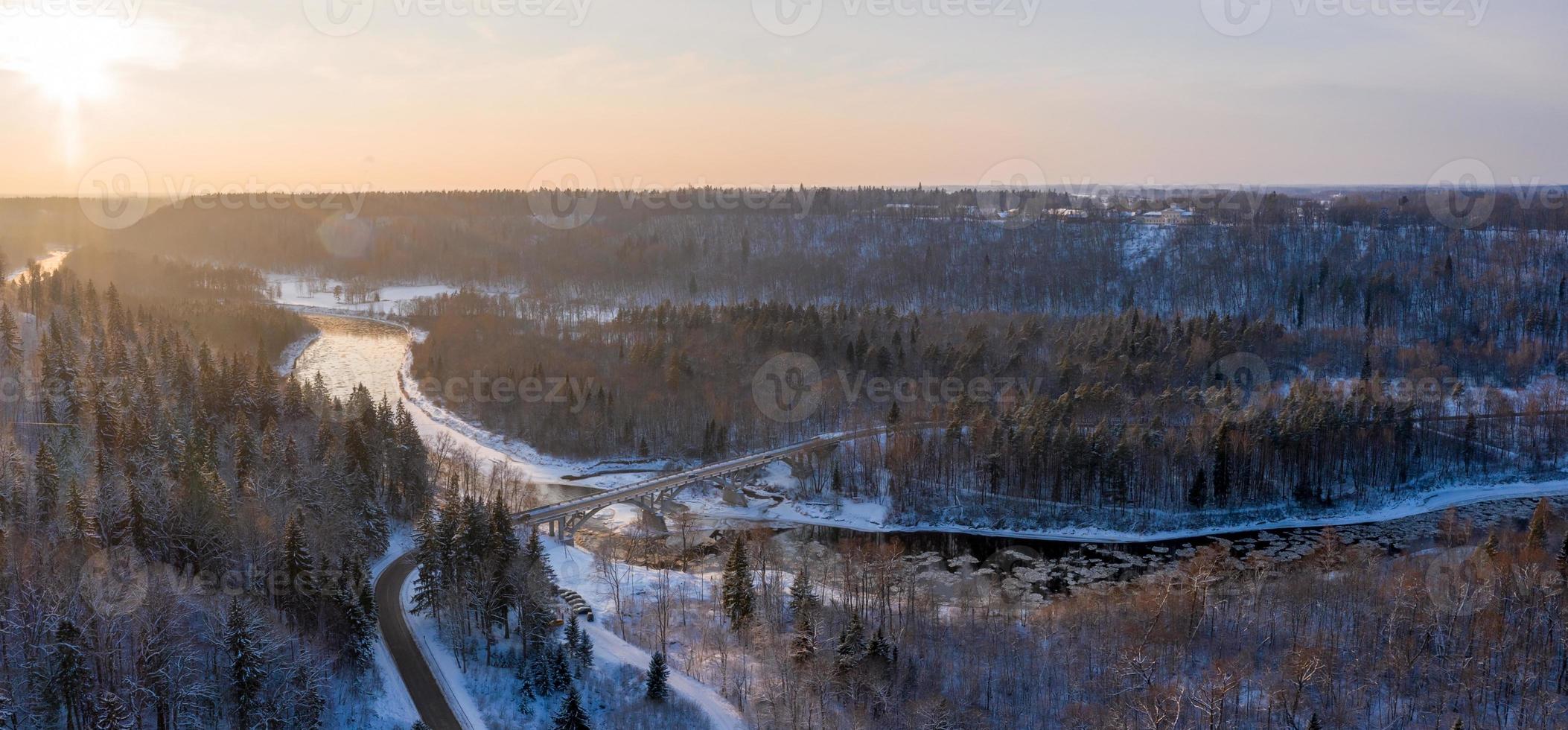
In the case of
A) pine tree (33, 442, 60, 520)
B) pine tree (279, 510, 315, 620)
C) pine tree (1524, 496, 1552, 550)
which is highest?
pine tree (33, 442, 60, 520)

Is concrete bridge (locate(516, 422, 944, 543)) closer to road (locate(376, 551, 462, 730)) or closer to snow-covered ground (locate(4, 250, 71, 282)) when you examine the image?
road (locate(376, 551, 462, 730))

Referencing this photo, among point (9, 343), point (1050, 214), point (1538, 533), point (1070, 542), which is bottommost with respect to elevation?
point (1070, 542)

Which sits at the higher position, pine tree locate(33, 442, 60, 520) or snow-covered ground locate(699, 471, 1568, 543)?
pine tree locate(33, 442, 60, 520)

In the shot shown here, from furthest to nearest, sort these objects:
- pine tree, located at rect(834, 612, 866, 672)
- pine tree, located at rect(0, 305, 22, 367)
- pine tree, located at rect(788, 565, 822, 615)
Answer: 1. pine tree, located at rect(0, 305, 22, 367)
2. pine tree, located at rect(788, 565, 822, 615)
3. pine tree, located at rect(834, 612, 866, 672)

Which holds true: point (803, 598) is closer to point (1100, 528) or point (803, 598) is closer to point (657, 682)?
point (657, 682)

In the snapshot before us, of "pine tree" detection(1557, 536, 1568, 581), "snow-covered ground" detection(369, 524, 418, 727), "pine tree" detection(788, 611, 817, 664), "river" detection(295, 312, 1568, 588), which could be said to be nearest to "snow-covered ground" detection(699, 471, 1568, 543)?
"river" detection(295, 312, 1568, 588)

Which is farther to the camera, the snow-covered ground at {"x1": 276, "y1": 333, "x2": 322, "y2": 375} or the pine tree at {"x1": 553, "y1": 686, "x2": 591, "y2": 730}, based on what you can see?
the snow-covered ground at {"x1": 276, "y1": 333, "x2": 322, "y2": 375}

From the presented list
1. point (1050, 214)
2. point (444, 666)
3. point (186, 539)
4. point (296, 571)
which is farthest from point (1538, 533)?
point (1050, 214)

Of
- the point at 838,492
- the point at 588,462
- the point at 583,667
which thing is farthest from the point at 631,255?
the point at 583,667

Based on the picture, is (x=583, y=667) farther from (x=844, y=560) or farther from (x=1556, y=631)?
(x=1556, y=631)
